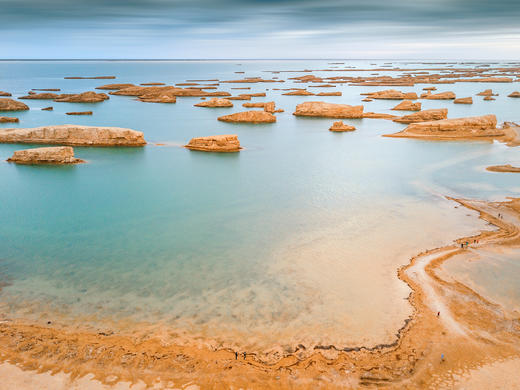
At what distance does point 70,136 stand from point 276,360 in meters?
37.2

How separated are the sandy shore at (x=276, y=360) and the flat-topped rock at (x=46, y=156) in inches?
941

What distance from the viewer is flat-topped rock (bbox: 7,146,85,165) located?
3131 centimetres

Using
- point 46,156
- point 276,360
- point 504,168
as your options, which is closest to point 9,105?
point 46,156

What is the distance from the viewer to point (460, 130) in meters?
46.3

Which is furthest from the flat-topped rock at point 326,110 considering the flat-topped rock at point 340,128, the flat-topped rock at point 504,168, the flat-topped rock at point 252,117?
the flat-topped rock at point 504,168

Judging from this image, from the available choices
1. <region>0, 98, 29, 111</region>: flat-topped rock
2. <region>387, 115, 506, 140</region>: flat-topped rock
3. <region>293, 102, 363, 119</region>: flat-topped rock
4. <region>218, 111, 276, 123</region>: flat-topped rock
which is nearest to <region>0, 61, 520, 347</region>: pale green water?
<region>387, 115, 506, 140</region>: flat-topped rock

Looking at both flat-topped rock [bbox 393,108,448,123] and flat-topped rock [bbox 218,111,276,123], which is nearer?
flat-topped rock [bbox 393,108,448,123]

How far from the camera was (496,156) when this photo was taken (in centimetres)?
3597

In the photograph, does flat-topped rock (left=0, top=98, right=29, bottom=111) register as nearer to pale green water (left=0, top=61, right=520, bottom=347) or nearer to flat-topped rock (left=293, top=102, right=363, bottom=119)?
pale green water (left=0, top=61, right=520, bottom=347)

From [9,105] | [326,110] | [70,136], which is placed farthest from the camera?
[326,110]

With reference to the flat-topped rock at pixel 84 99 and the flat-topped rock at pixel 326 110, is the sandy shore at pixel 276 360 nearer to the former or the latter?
the flat-topped rock at pixel 326 110

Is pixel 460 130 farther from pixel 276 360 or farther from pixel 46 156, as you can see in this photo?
pixel 46 156

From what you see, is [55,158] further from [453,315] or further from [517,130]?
[517,130]

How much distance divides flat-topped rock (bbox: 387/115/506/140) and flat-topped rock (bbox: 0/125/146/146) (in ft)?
111
